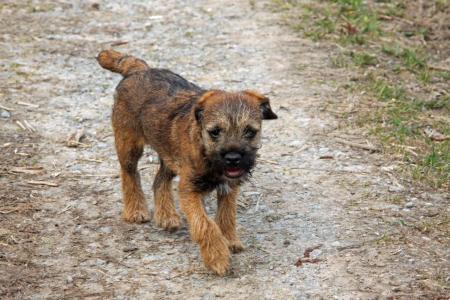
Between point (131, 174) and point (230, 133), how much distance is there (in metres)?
1.69

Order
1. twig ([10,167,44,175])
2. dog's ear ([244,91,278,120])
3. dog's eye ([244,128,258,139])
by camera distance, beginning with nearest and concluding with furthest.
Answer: dog's eye ([244,128,258,139])
dog's ear ([244,91,278,120])
twig ([10,167,44,175])

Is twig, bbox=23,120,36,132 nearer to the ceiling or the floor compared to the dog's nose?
nearer to the floor

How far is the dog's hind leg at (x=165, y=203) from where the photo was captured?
25.3 ft

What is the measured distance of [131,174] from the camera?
26.5 ft

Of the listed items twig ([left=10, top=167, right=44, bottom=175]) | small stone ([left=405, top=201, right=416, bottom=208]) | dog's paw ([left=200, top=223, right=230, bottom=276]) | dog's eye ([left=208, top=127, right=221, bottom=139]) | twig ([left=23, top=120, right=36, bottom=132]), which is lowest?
twig ([left=23, top=120, right=36, bottom=132])

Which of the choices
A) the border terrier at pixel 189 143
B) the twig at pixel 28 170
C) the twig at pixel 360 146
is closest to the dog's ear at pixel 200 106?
the border terrier at pixel 189 143

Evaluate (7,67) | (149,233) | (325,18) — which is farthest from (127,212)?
(325,18)

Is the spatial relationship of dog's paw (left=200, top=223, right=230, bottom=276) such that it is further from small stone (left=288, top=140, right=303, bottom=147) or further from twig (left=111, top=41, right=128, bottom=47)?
twig (left=111, top=41, right=128, bottom=47)

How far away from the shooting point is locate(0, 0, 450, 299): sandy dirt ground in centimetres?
675

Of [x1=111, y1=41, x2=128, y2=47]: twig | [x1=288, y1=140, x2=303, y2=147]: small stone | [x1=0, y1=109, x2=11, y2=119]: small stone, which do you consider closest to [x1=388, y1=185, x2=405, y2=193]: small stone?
[x1=288, y1=140, x2=303, y2=147]: small stone

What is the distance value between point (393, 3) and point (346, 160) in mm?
→ 5651

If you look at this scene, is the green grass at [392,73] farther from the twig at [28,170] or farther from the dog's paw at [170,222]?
the twig at [28,170]

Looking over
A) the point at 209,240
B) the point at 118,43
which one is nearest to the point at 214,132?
the point at 209,240

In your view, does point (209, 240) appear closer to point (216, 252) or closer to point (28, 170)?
point (216, 252)
